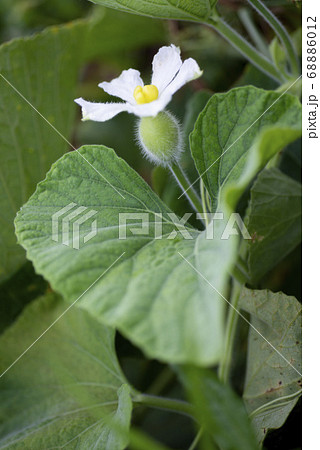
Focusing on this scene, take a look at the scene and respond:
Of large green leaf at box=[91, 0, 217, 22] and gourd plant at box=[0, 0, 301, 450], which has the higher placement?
large green leaf at box=[91, 0, 217, 22]

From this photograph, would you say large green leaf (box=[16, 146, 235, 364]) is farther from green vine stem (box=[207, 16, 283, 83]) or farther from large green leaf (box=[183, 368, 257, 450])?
green vine stem (box=[207, 16, 283, 83])

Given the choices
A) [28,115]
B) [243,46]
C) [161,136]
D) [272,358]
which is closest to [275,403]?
[272,358]

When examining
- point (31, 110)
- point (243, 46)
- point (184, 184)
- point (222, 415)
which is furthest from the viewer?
point (31, 110)

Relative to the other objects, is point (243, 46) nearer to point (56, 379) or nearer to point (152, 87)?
point (152, 87)

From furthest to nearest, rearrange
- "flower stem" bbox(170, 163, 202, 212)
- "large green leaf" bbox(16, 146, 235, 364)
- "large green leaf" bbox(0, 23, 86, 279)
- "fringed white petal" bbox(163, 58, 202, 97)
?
"large green leaf" bbox(0, 23, 86, 279) < "flower stem" bbox(170, 163, 202, 212) < "fringed white petal" bbox(163, 58, 202, 97) < "large green leaf" bbox(16, 146, 235, 364)

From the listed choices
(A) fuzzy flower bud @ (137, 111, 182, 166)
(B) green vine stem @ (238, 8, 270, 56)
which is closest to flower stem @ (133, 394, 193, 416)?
(A) fuzzy flower bud @ (137, 111, 182, 166)
